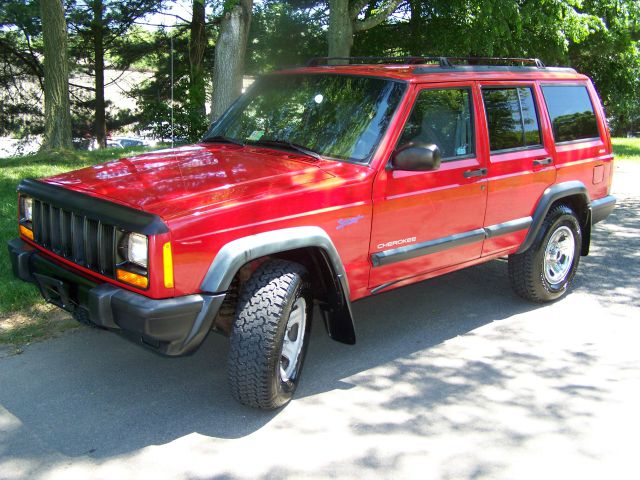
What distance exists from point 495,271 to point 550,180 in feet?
5.15

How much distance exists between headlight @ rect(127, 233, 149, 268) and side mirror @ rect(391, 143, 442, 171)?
1.76 metres

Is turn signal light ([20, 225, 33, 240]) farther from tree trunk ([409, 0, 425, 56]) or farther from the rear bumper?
tree trunk ([409, 0, 425, 56])

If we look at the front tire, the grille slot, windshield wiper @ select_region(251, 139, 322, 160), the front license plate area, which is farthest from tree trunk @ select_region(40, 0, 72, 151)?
the front tire

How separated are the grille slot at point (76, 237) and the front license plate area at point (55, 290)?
6.1 inches

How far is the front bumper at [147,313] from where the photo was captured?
3.36 m

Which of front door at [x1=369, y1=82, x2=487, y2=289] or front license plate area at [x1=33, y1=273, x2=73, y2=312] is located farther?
front door at [x1=369, y1=82, x2=487, y2=289]

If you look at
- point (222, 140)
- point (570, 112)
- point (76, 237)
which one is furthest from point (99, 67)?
point (76, 237)

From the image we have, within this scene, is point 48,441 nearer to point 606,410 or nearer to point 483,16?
point 606,410

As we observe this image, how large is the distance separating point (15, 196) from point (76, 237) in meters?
5.56

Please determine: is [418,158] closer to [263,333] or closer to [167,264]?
[263,333]

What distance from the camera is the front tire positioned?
12.1ft

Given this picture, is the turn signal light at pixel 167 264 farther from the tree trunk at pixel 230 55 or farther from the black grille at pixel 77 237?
the tree trunk at pixel 230 55

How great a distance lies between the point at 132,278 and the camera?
3477 millimetres

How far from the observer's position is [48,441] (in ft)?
11.6
